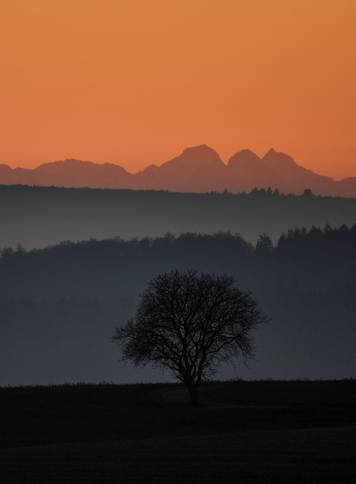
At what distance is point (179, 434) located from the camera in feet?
274

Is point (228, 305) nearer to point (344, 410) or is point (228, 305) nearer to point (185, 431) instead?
point (344, 410)

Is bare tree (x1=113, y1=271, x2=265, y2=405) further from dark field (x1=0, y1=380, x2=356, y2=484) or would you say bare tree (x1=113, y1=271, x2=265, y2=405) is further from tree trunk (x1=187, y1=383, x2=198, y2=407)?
dark field (x1=0, y1=380, x2=356, y2=484)

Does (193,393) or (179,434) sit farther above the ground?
(193,393)

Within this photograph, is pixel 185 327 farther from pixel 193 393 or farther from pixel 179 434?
pixel 179 434

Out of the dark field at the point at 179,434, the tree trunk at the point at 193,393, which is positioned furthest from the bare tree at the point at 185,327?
the dark field at the point at 179,434

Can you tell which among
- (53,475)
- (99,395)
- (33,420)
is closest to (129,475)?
(53,475)

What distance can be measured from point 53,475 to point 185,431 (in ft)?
75.6

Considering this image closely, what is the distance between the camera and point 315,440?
69.7m

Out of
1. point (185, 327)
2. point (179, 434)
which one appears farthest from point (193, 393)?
point (179, 434)

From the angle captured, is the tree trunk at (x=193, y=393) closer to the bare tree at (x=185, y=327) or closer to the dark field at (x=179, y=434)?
the bare tree at (x=185, y=327)

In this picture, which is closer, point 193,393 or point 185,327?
point 193,393

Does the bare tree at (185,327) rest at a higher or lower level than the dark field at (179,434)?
higher

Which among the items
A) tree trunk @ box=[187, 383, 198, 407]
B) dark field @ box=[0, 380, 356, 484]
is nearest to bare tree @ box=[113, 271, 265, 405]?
tree trunk @ box=[187, 383, 198, 407]

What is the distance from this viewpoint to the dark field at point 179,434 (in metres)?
61.7
